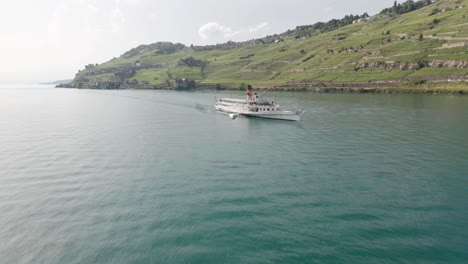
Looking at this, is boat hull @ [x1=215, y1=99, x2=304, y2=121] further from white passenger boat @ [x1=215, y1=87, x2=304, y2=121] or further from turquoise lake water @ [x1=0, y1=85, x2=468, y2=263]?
turquoise lake water @ [x1=0, y1=85, x2=468, y2=263]

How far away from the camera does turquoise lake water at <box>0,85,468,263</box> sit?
78.0 ft

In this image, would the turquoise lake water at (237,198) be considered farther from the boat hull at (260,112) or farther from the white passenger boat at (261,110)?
the white passenger boat at (261,110)

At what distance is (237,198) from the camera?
3303cm

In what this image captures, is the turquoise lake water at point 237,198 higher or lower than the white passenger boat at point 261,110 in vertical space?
lower

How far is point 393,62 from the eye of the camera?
18275 cm

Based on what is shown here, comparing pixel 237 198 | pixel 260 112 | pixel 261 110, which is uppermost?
pixel 261 110

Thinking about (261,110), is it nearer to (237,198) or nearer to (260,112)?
(260,112)

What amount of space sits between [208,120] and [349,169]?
5853cm

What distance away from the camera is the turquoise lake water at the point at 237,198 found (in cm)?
2377

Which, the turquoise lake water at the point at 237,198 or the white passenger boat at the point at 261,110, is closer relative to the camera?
the turquoise lake water at the point at 237,198

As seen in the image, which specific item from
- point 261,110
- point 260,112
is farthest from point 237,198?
point 261,110

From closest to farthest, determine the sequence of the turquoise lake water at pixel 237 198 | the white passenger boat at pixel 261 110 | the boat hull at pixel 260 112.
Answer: the turquoise lake water at pixel 237 198
the boat hull at pixel 260 112
the white passenger boat at pixel 261 110

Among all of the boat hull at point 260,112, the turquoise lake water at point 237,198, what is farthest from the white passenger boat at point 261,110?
the turquoise lake water at point 237,198

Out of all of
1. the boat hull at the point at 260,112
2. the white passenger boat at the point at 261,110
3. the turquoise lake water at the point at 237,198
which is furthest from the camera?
the white passenger boat at the point at 261,110
